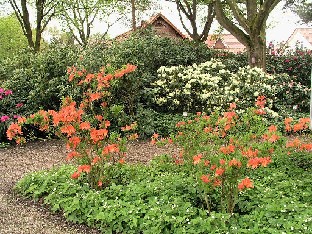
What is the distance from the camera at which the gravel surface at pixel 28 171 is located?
4.55m

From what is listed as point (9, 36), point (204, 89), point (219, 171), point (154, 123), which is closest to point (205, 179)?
point (219, 171)

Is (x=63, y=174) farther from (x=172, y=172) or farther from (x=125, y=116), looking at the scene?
(x=125, y=116)

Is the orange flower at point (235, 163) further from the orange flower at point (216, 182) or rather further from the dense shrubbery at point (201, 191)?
the orange flower at point (216, 182)

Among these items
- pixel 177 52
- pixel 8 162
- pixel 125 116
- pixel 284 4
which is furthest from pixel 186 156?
pixel 284 4

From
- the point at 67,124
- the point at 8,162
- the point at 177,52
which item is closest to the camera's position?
the point at 67,124

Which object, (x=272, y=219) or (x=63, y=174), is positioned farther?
(x=63, y=174)

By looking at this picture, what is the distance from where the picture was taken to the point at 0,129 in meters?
8.81

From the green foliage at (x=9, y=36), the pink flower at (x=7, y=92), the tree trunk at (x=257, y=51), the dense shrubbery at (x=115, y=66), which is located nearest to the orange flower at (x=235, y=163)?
the dense shrubbery at (x=115, y=66)

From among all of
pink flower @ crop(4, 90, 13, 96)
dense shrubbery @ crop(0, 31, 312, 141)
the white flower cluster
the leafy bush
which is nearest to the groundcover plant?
dense shrubbery @ crop(0, 31, 312, 141)

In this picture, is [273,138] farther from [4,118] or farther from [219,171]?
[4,118]

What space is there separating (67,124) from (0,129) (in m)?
4.39

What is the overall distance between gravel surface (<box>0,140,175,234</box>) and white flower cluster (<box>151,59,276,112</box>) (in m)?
2.04

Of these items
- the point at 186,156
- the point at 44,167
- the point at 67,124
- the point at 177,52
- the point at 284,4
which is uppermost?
the point at 284,4

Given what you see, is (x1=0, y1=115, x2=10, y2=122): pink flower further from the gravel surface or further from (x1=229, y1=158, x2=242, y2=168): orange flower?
(x1=229, y1=158, x2=242, y2=168): orange flower
